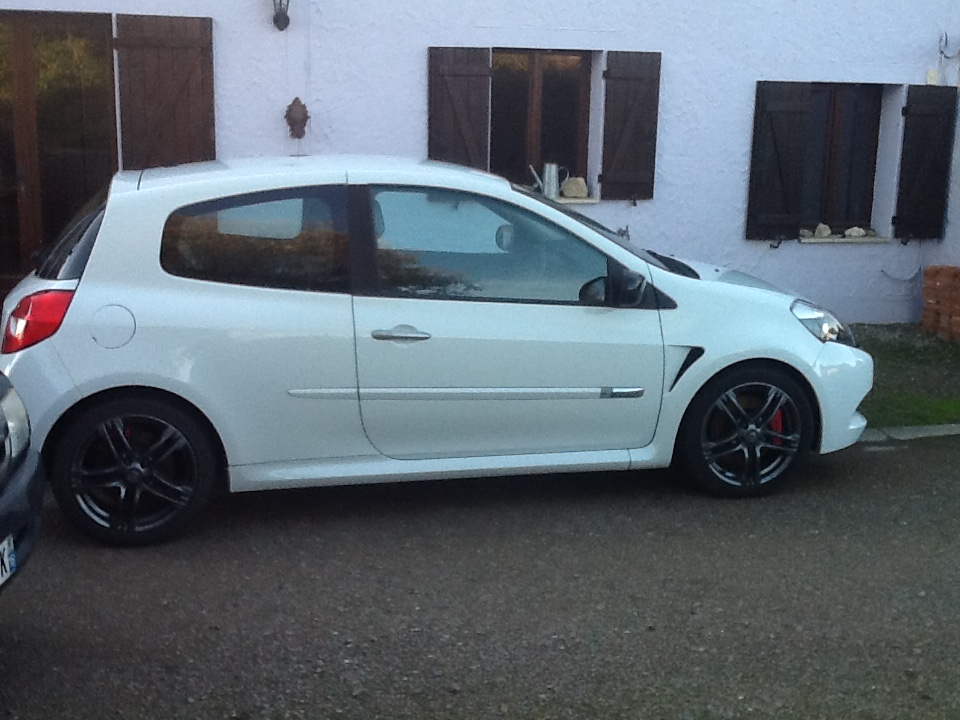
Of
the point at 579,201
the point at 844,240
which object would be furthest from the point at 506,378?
the point at 844,240

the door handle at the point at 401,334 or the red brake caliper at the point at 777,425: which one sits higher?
the door handle at the point at 401,334

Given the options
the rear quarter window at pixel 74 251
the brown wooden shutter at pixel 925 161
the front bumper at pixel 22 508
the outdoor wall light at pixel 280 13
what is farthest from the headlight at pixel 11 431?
the brown wooden shutter at pixel 925 161

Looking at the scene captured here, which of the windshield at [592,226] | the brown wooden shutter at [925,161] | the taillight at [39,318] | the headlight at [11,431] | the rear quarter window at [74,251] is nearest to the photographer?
the headlight at [11,431]

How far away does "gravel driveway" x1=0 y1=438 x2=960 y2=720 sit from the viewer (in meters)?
3.73

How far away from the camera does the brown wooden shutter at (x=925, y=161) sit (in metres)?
10.4

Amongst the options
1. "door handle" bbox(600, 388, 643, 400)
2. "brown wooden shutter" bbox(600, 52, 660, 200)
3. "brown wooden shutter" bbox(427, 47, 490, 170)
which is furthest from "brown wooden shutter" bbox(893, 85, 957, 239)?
"door handle" bbox(600, 388, 643, 400)

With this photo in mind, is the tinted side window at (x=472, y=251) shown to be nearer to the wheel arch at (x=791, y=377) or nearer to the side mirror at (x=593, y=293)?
the side mirror at (x=593, y=293)

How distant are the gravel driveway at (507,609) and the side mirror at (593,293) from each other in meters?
1.00

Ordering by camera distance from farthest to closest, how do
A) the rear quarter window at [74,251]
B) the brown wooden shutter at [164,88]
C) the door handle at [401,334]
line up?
the brown wooden shutter at [164,88] → the door handle at [401,334] → the rear quarter window at [74,251]

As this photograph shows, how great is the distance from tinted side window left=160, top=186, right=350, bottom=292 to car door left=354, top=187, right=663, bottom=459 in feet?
0.59

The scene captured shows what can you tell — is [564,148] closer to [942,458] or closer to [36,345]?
[942,458]

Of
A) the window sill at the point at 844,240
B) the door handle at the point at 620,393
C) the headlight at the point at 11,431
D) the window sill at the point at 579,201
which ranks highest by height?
the window sill at the point at 579,201

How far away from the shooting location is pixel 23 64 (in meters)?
8.80

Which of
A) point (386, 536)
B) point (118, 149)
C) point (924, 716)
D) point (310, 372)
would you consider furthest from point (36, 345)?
point (118, 149)
